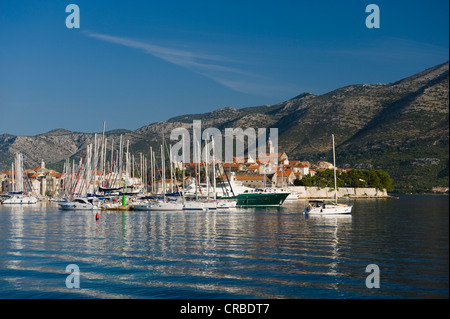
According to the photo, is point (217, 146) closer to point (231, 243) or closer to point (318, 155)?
point (318, 155)

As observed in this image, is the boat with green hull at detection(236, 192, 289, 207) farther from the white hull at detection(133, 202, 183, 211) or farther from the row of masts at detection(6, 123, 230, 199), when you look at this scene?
the white hull at detection(133, 202, 183, 211)

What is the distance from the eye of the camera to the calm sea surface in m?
13.2

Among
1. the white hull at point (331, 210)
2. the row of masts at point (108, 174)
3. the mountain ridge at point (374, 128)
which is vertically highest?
the mountain ridge at point (374, 128)

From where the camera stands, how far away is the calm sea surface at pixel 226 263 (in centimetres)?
1316

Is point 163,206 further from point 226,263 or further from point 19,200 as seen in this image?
point 19,200

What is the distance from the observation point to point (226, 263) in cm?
1745

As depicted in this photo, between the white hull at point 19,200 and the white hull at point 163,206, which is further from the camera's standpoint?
the white hull at point 19,200

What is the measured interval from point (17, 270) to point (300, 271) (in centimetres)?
1005

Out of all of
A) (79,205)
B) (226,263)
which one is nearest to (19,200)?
(79,205)

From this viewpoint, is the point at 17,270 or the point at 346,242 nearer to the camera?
the point at 17,270

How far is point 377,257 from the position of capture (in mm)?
18203

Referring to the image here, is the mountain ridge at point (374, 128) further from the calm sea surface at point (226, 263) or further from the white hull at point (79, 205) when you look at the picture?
the calm sea surface at point (226, 263)

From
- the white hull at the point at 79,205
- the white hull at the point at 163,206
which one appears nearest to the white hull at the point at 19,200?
the white hull at the point at 79,205
